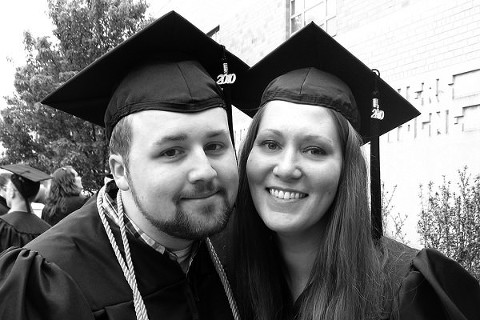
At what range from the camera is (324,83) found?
2201 mm

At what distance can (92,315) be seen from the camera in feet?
5.35

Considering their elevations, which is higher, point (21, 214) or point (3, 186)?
point (3, 186)

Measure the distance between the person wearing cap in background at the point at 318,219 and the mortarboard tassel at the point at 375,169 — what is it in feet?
0.05

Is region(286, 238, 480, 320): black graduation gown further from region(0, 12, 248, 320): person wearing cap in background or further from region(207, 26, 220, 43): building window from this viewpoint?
region(207, 26, 220, 43): building window

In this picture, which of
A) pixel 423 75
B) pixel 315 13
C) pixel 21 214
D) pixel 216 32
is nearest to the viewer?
pixel 21 214

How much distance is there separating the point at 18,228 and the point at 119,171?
3.03m

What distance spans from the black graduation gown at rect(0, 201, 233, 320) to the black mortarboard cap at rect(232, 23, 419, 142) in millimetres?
903

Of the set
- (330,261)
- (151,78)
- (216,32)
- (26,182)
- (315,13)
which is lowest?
(330,261)

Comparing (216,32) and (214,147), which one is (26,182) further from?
(216,32)

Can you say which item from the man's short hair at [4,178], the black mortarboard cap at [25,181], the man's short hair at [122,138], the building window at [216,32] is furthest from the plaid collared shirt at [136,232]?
the building window at [216,32]

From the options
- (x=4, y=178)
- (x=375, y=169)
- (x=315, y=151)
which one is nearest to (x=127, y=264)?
(x=315, y=151)

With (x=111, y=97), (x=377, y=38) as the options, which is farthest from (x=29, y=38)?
(x=111, y=97)

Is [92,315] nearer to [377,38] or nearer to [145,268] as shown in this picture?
[145,268]

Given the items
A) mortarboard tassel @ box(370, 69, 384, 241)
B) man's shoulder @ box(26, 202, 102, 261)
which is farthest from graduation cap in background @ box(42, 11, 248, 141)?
mortarboard tassel @ box(370, 69, 384, 241)
